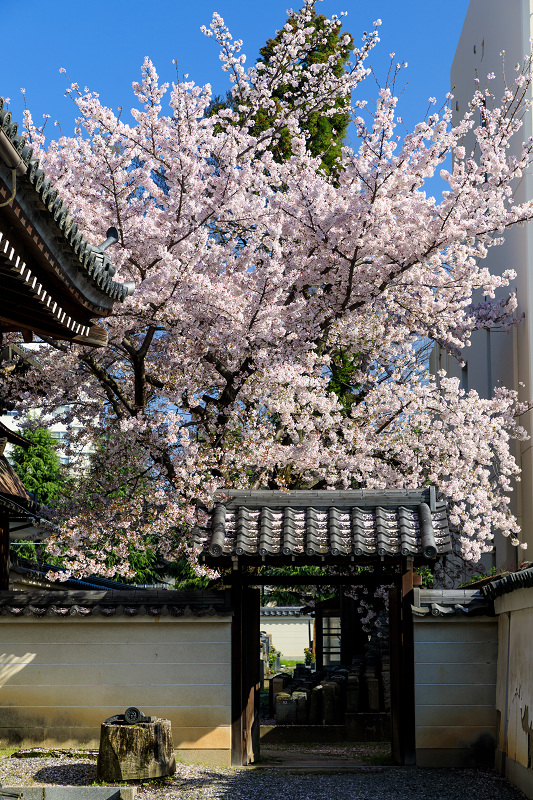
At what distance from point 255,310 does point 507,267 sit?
628 cm

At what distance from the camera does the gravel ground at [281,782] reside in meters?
7.11

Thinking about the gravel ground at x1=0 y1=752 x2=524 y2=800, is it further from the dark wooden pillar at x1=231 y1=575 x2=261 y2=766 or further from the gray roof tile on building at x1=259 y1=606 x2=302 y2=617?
the gray roof tile on building at x1=259 y1=606 x2=302 y2=617

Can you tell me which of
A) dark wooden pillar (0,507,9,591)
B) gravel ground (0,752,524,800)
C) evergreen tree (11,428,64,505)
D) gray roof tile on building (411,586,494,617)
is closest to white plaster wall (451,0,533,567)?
gray roof tile on building (411,586,494,617)

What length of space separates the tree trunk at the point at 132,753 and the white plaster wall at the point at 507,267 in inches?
305

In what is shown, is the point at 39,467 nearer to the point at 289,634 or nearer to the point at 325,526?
the point at 289,634

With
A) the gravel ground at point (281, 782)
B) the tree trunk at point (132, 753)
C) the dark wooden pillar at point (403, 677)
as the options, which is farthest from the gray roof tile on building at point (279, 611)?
the tree trunk at point (132, 753)

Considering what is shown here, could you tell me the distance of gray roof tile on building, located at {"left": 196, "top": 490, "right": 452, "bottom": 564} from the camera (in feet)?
27.5

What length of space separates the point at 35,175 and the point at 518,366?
37.9 ft

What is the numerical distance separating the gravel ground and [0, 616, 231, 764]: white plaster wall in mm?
392

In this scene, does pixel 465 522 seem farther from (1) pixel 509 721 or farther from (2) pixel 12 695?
(2) pixel 12 695

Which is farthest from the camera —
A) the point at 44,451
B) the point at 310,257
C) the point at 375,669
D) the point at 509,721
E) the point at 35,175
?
the point at 44,451

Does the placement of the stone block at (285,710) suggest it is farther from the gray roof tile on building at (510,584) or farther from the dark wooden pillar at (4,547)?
the gray roof tile on building at (510,584)

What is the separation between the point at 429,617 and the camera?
339 inches

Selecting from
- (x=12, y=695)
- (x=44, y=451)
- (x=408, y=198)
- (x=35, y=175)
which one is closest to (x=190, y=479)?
(x=12, y=695)
